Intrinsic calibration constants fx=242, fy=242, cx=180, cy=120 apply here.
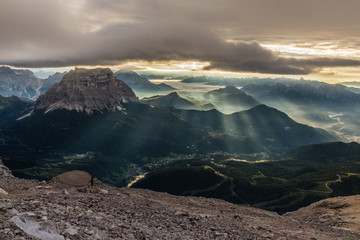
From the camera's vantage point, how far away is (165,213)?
36.6 m

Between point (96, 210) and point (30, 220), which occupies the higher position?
point (30, 220)

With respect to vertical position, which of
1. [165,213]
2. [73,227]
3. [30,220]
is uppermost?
[30,220]

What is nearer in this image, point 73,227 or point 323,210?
point 73,227

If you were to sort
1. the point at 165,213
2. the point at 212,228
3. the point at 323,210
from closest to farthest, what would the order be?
the point at 212,228 → the point at 165,213 → the point at 323,210

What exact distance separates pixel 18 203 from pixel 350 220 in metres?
66.6

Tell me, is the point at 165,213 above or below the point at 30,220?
below

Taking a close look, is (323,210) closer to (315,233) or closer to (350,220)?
(350,220)

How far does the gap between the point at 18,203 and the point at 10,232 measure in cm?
681

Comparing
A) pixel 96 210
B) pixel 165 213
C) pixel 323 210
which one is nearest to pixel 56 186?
pixel 96 210

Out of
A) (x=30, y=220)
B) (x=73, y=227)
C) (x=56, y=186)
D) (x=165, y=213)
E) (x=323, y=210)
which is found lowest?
(x=323, y=210)

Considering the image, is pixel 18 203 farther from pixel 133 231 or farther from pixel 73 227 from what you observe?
pixel 133 231

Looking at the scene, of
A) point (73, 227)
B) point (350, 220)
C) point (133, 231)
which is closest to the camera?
point (73, 227)

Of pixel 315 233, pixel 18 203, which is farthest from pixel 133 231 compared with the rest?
pixel 315 233

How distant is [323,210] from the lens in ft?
233
